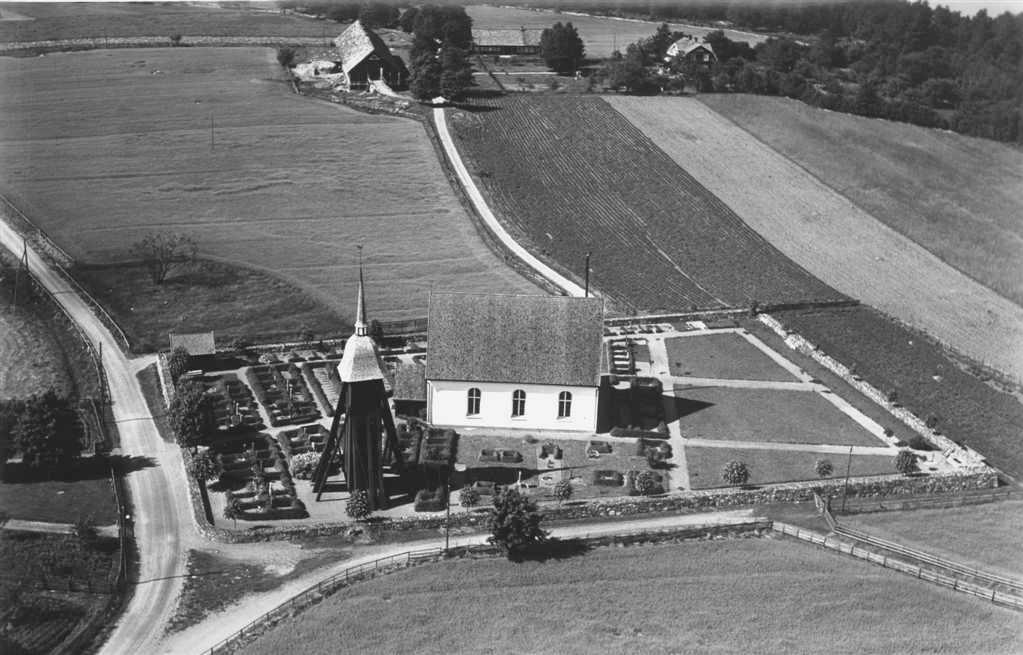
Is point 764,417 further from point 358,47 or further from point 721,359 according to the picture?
point 358,47

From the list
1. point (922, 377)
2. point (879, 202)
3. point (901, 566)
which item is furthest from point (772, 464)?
point (879, 202)

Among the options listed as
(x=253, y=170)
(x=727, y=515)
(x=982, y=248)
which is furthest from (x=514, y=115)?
(x=727, y=515)

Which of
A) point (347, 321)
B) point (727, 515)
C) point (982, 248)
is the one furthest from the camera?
point (982, 248)

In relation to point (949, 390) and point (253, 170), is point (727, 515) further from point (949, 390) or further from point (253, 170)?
point (253, 170)

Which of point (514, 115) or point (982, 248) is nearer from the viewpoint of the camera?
point (982, 248)

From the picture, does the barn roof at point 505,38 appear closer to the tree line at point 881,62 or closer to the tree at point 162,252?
the tree line at point 881,62

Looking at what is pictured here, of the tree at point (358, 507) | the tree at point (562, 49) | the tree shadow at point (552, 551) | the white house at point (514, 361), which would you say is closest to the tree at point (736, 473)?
the white house at point (514, 361)

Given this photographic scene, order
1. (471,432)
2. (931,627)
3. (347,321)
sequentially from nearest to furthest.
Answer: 1. (931,627)
2. (471,432)
3. (347,321)
